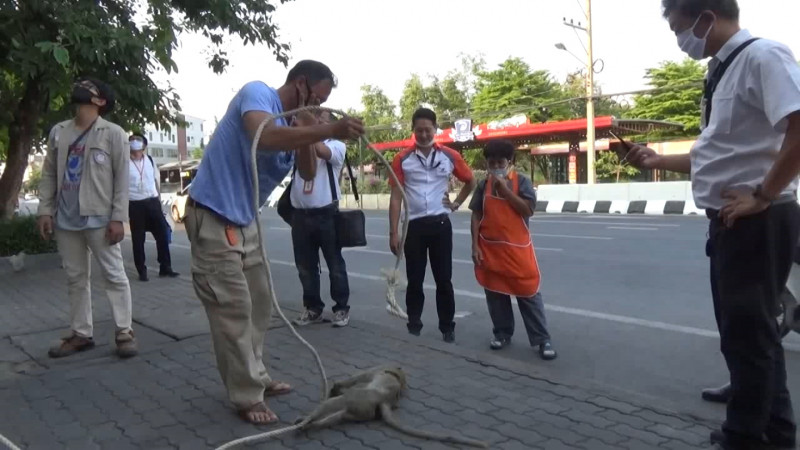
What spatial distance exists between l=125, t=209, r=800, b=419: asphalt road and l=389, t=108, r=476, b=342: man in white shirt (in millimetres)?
462

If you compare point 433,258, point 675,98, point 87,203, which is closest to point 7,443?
point 87,203

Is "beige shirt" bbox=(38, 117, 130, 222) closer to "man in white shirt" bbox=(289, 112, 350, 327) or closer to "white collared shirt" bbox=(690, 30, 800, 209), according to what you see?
"man in white shirt" bbox=(289, 112, 350, 327)

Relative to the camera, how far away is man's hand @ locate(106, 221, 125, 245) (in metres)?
4.91

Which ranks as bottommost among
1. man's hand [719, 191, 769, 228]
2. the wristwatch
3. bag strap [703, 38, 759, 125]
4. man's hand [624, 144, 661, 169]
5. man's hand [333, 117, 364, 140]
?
man's hand [719, 191, 769, 228]

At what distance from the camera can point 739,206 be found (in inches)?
110

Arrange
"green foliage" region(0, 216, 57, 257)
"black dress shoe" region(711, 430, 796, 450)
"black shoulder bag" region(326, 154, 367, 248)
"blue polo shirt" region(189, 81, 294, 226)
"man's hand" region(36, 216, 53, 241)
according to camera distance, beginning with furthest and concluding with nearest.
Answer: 1. "green foliage" region(0, 216, 57, 257)
2. "black shoulder bag" region(326, 154, 367, 248)
3. "man's hand" region(36, 216, 53, 241)
4. "blue polo shirt" region(189, 81, 294, 226)
5. "black dress shoe" region(711, 430, 796, 450)

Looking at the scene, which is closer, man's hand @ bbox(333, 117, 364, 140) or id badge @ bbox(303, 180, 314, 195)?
man's hand @ bbox(333, 117, 364, 140)

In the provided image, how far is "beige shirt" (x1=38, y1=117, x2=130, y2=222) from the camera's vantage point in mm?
4902

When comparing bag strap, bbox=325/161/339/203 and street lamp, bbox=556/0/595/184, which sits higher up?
street lamp, bbox=556/0/595/184

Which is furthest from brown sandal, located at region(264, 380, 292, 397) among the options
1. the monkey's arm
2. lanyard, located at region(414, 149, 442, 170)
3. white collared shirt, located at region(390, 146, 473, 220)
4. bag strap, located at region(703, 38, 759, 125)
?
bag strap, located at region(703, 38, 759, 125)

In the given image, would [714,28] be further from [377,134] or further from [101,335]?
[377,134]

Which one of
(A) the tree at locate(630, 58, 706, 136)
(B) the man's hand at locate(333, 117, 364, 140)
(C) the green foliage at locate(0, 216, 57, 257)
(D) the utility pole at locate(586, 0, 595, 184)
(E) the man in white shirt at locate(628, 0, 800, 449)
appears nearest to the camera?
(E) the man in white shirt at locate(628, 0, 800, 449)

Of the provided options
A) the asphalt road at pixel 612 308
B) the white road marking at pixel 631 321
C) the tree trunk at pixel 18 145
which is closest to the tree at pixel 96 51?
the tree trunk at pixel 18 145

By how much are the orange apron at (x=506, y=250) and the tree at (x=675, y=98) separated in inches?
1475
